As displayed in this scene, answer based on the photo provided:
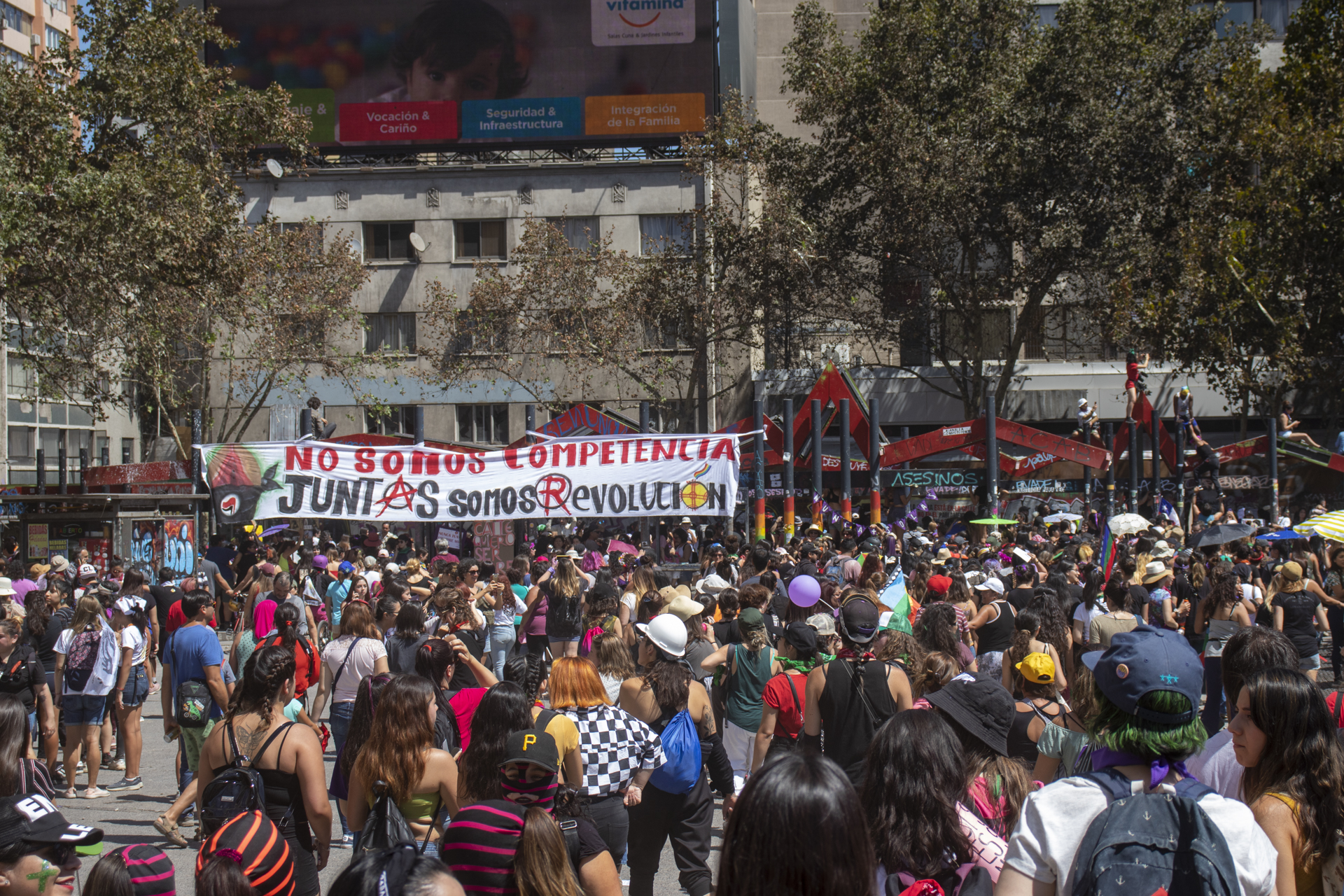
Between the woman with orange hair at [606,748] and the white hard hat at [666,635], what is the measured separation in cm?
63

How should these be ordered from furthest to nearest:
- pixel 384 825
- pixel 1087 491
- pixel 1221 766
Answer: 1. pixel 1087 491
2. pixel 384 825
3. pixel 1221 766

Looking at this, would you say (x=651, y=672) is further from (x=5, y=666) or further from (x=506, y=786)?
(x=5, y=666)

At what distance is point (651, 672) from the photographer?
590cm

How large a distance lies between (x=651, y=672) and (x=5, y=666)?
16.1 ft

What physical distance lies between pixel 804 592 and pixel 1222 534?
24.5 ft

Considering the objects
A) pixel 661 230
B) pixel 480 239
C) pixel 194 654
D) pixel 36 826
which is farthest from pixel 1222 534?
A: pixel 480 239

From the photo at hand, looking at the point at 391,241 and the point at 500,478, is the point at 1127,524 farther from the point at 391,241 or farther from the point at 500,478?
the point at 391,241

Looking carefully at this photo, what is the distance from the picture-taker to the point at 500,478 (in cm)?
1667

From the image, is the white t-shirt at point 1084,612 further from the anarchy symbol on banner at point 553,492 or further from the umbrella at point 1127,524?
the anarchy symbol on banner at point 553,492

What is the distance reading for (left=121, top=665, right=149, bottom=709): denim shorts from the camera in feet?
30.5

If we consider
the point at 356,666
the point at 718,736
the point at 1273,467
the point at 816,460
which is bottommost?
the point at 718,736

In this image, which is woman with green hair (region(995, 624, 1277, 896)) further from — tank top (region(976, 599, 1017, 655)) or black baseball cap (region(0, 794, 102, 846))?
tank top (region(976, 599, 1017, 655))

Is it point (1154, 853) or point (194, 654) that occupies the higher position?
point (1154, 853)

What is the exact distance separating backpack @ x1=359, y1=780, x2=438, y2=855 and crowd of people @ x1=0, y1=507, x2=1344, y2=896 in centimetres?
1
